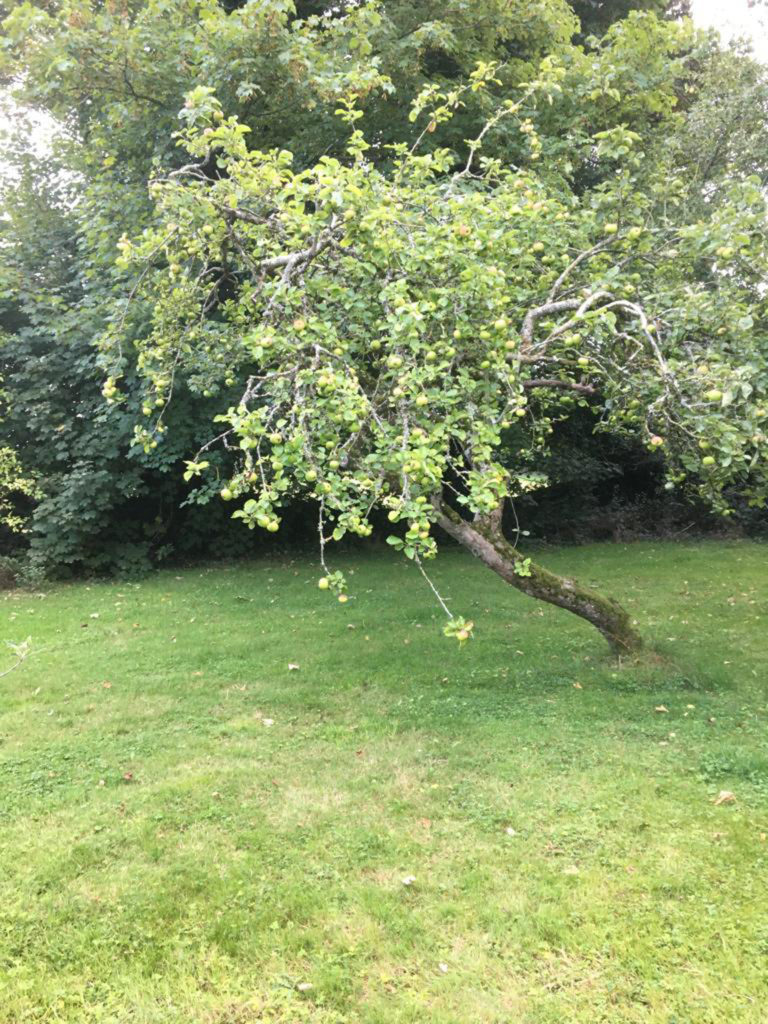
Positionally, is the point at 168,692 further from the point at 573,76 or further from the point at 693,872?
the point at 573,76

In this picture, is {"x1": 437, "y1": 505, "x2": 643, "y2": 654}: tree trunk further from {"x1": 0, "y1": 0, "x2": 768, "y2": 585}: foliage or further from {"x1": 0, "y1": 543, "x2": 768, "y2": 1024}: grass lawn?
{"x1": 0, "y1": 0, "x2": 768, "y2": 585}: foliage

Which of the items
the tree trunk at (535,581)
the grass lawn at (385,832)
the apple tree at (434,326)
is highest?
the apple tree at (434,326)

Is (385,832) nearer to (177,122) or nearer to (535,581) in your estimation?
(535,581)

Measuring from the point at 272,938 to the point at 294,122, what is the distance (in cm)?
781

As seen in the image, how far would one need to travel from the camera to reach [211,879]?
314cm

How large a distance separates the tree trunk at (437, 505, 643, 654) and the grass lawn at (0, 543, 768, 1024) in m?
0.30

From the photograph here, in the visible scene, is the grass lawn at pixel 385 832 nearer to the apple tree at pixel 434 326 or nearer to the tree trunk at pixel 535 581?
the tree trunk at pixel 535 581

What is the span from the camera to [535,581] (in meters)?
5.45

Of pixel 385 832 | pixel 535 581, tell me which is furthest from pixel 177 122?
pixel 385 832

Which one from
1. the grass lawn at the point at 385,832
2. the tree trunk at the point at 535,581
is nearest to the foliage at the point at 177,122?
the tree trunk at the point at 535,581

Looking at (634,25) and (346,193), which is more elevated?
(634,25)

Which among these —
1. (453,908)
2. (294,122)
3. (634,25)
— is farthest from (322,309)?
(634,25)

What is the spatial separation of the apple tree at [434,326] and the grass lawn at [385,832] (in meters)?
1.20

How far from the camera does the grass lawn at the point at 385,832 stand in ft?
8.40
